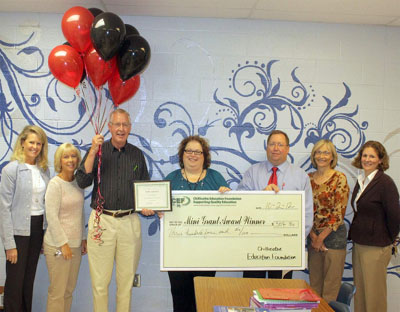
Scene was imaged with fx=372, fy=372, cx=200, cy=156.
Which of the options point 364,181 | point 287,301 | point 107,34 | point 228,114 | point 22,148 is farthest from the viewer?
point 228,114

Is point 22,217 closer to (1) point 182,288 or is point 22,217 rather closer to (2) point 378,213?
(1) point 182,288

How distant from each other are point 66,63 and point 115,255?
1.55 meters

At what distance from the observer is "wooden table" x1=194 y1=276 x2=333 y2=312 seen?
6.12 feet

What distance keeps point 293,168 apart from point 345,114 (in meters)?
1.02

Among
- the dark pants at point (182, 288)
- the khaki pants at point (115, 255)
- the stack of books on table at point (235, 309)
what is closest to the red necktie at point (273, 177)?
the dark pants at point (182, 288)

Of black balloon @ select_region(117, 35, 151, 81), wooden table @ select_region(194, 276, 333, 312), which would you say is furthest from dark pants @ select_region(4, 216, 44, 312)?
wooden table @ select_region(194, 276, 333, 312)

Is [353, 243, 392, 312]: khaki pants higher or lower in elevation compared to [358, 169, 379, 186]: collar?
lower

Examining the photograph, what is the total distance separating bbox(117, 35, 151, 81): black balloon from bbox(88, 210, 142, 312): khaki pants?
3.71 feet

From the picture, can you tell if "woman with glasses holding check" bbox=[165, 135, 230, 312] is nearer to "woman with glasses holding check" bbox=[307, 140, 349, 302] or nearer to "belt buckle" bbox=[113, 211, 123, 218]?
"belt buckle" bbox=[113, 211, 123, 218]

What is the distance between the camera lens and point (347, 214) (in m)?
3.72

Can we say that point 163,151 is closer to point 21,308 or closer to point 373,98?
point 21,308

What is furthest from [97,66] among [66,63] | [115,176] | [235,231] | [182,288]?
[182,288]

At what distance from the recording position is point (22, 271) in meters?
2.98

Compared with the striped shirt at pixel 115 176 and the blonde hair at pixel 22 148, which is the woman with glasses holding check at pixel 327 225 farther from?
the blonde hair at pixel 22 148
